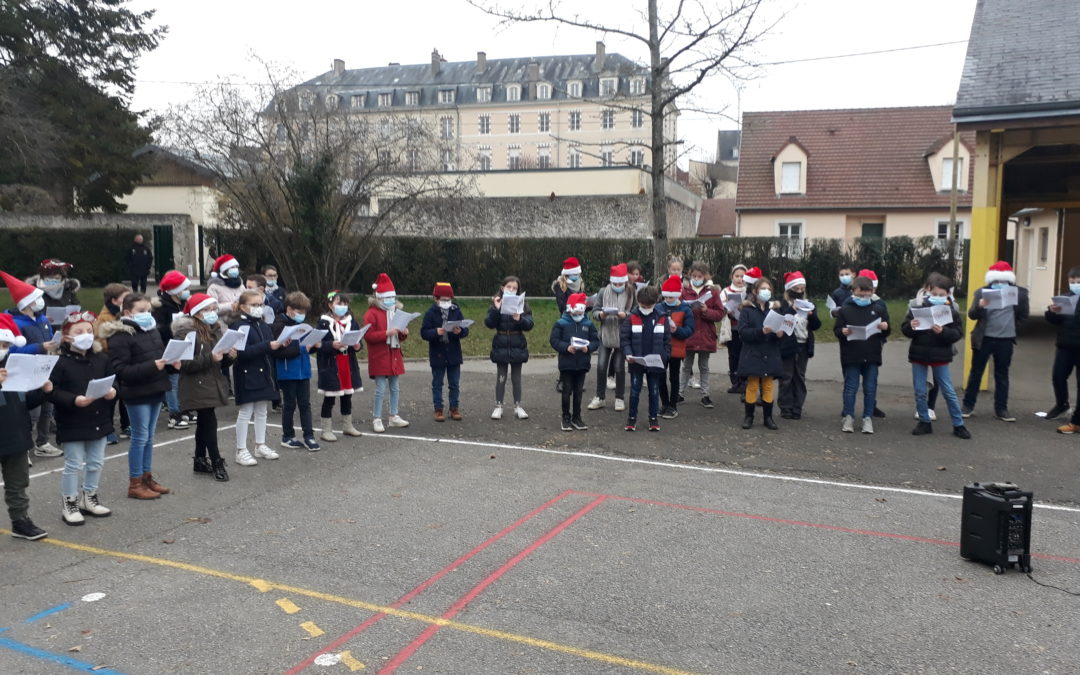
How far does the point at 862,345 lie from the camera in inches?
395

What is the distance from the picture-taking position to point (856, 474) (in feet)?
27.6

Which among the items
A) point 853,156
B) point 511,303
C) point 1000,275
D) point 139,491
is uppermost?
point 853,156

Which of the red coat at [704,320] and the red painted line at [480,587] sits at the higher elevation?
the red coat at [704,320]

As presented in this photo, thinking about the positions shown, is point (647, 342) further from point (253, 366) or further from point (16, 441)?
point (16, 441)

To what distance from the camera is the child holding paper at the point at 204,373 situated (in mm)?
7875

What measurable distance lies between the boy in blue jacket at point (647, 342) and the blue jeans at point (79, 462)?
5.67 metres

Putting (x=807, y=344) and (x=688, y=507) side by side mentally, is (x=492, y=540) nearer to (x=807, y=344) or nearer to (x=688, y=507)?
(x=688, y=507)

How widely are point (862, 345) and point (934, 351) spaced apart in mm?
784

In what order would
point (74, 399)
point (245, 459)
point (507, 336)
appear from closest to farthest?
point (74, 399) → point (245, 459) → point (507, 336)

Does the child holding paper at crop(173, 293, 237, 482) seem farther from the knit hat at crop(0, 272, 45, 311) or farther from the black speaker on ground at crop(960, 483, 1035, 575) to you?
the black speaker on ground at crop(960, 483, 1035, 575)

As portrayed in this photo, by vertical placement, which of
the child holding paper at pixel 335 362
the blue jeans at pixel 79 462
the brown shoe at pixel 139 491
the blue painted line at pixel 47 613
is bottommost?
the blue painted line at pixel 47 613

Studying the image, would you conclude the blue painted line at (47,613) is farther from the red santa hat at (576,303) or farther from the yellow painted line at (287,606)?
the red santa hat at (576,303)

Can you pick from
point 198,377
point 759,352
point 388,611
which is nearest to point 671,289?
point 759,352

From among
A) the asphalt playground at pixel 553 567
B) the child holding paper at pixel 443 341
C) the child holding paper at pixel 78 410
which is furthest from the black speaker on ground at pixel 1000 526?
the child holding paper at pixel 78 410
